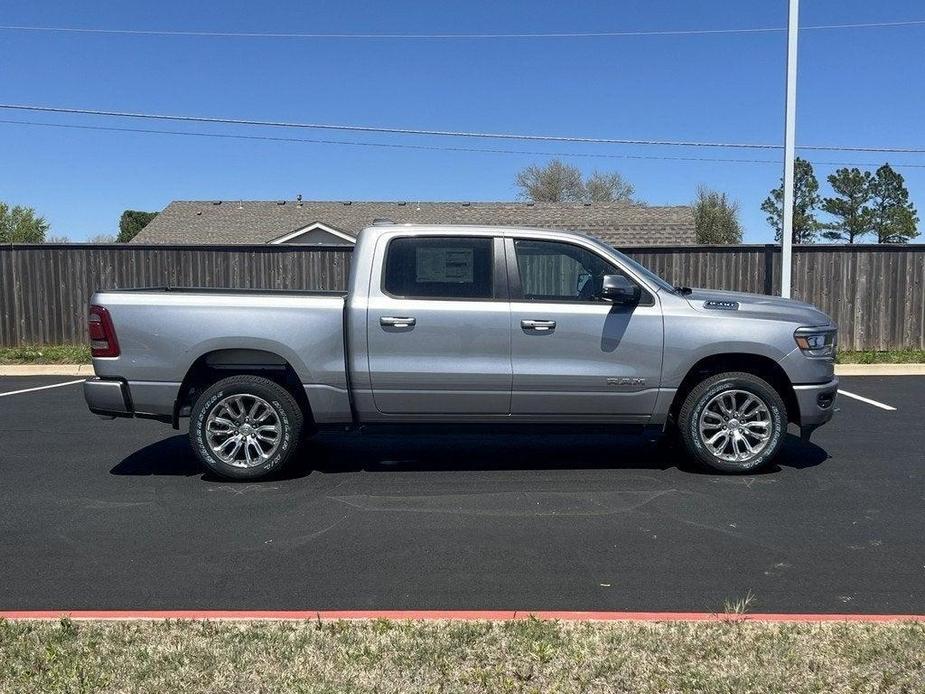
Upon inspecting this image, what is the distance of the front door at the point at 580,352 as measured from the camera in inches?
262

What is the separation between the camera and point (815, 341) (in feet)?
22.1

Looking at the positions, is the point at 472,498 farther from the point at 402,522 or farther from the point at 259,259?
the point at 259,259

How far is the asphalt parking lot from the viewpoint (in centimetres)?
446

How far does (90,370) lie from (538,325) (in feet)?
34.2

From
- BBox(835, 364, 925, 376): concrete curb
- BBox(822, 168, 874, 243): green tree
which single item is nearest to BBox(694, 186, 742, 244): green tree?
BBox(822, 168, 874, 243): green tree

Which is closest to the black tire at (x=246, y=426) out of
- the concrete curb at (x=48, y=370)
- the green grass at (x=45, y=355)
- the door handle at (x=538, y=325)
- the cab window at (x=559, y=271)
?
the door handle at (x=538, y=325)

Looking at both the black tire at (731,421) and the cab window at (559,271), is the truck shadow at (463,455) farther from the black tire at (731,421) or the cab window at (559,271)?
the cab window at (559,271)

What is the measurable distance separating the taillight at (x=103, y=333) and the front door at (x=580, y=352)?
3058 millimetres

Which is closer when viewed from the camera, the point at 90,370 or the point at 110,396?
the point at 110,396

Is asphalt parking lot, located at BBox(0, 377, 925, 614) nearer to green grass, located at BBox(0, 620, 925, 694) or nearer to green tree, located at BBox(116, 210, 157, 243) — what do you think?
green grass, located at BBox(0, 620, 925, 694)

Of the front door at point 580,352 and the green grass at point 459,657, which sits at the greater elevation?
the front door at point 580,352

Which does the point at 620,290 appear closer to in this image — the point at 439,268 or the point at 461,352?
the point at 461,352

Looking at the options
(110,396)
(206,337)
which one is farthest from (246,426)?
(110,396)

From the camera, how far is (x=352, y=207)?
31.2m
